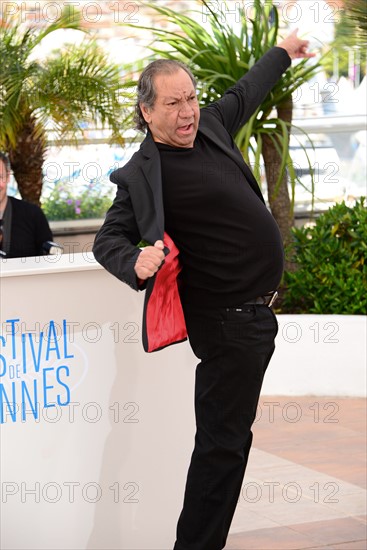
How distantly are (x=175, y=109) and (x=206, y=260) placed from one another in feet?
1.49

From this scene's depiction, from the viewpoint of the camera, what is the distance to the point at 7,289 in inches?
125

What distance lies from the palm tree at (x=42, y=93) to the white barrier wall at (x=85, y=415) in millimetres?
3888

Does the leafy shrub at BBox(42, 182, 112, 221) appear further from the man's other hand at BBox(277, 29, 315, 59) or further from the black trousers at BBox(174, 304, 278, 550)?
Result: the black trousers at BBox(174, 304, 278, 550)

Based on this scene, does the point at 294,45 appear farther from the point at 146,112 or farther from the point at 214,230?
the point at 214,230

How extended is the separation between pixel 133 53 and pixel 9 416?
7579mm

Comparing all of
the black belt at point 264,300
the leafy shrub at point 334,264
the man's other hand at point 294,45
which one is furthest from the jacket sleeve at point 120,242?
the leafy shrub at point 334,264

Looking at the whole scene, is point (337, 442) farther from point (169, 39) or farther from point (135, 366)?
point (169, 39)

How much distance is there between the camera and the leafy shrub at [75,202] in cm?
977

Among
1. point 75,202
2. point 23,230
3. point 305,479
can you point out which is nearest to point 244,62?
point 23,230

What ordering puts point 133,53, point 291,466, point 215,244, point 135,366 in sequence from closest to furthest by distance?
point 215,244 → point 135,366 → point 291,466 → point 133,53

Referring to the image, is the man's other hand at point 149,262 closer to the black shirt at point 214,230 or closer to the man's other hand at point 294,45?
the black shirt at point 214,230

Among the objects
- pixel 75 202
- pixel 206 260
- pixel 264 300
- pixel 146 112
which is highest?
pixel 146 112

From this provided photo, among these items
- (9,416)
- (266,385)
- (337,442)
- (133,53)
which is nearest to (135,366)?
(9,416)

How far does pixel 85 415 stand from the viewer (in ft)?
10.8
